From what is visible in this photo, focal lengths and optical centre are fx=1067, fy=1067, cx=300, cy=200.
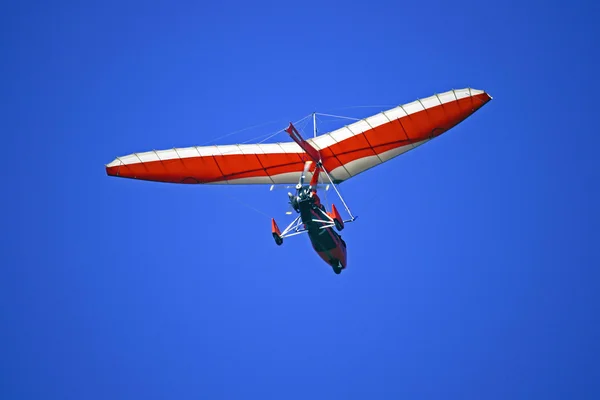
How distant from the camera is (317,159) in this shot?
39406 millimetres

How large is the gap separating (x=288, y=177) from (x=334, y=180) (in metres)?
1.82

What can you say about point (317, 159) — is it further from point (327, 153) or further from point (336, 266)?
point (336, 266)

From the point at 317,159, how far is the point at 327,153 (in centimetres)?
43

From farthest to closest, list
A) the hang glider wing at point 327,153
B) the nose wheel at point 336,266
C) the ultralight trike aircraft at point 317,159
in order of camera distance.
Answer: the nose wheel at point 336,266
the hang glider wing at point 327,153
the ultralight trike aircraft at point 317,159

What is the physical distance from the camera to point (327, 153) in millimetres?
39375

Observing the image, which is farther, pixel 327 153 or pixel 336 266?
pixel 327 153

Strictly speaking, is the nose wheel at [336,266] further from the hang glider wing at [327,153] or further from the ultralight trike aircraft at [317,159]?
the hang glider wing at [327,153]

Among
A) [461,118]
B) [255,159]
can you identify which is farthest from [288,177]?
[461,118]

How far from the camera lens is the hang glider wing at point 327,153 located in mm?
38438

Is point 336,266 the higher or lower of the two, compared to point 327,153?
lower

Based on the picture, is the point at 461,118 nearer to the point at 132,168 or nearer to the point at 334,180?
the point at 334,180

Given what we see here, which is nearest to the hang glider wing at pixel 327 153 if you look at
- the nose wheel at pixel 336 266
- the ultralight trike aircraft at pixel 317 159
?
the ultralight trike aircraft at pixel 317 159

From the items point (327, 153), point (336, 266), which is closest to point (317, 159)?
point (327, 153)

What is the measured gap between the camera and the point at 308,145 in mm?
38562
